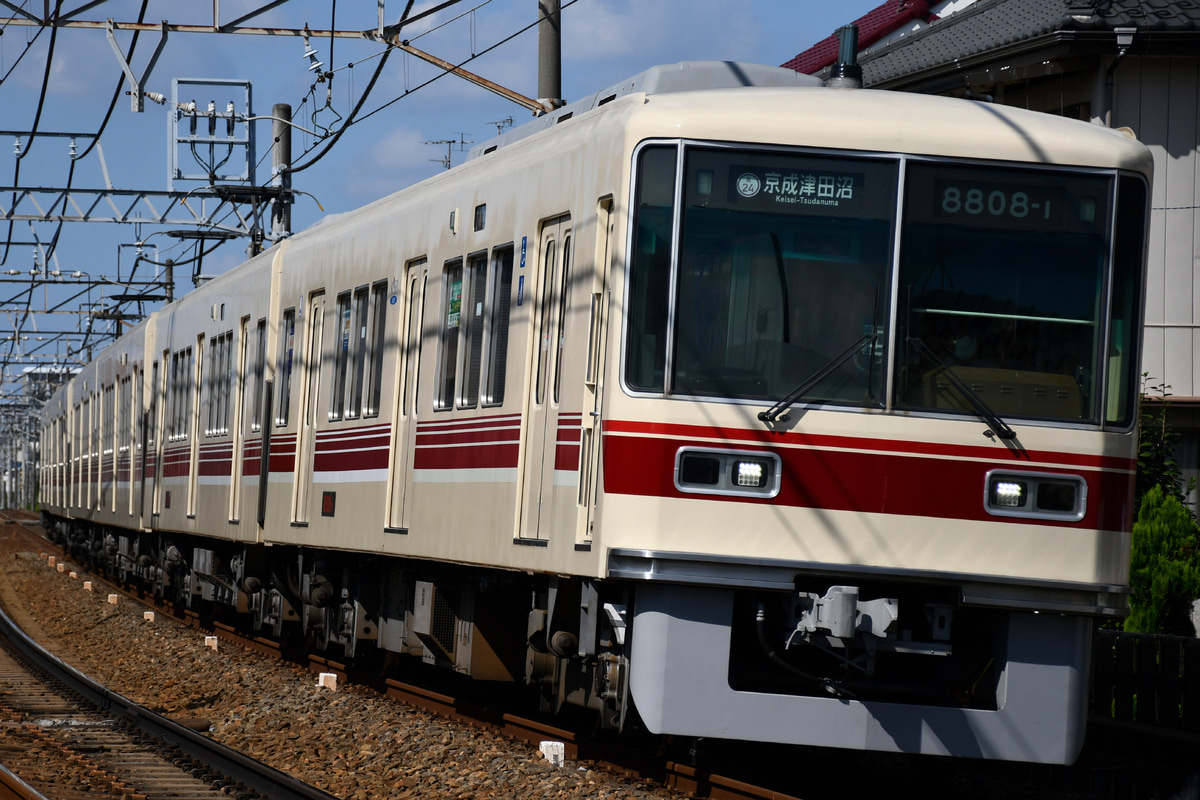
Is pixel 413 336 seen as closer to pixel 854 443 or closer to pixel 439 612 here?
pixel 439 612

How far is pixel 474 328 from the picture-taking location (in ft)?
30.0

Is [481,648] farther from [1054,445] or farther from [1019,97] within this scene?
[1019,97]

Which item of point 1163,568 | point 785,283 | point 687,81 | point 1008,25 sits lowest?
point 1163,568

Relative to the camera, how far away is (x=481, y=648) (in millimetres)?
9492

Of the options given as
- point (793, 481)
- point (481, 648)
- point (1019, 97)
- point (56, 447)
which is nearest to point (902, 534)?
point (793, 481)

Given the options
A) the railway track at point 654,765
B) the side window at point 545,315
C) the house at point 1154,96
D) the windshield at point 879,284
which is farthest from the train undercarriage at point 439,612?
the house at point 1154,96

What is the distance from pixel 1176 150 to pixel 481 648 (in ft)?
32.2

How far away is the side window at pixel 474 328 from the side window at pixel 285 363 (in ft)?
13.3

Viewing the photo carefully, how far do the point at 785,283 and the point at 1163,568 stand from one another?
21.1ft

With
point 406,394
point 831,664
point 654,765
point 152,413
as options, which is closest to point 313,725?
point 406,394

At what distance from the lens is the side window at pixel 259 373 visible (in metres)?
13.8

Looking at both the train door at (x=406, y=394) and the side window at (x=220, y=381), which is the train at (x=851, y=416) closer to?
the train door at (x=406, y=394)

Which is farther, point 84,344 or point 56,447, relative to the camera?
point 84,344

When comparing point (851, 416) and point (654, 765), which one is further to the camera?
point (654, 765)
